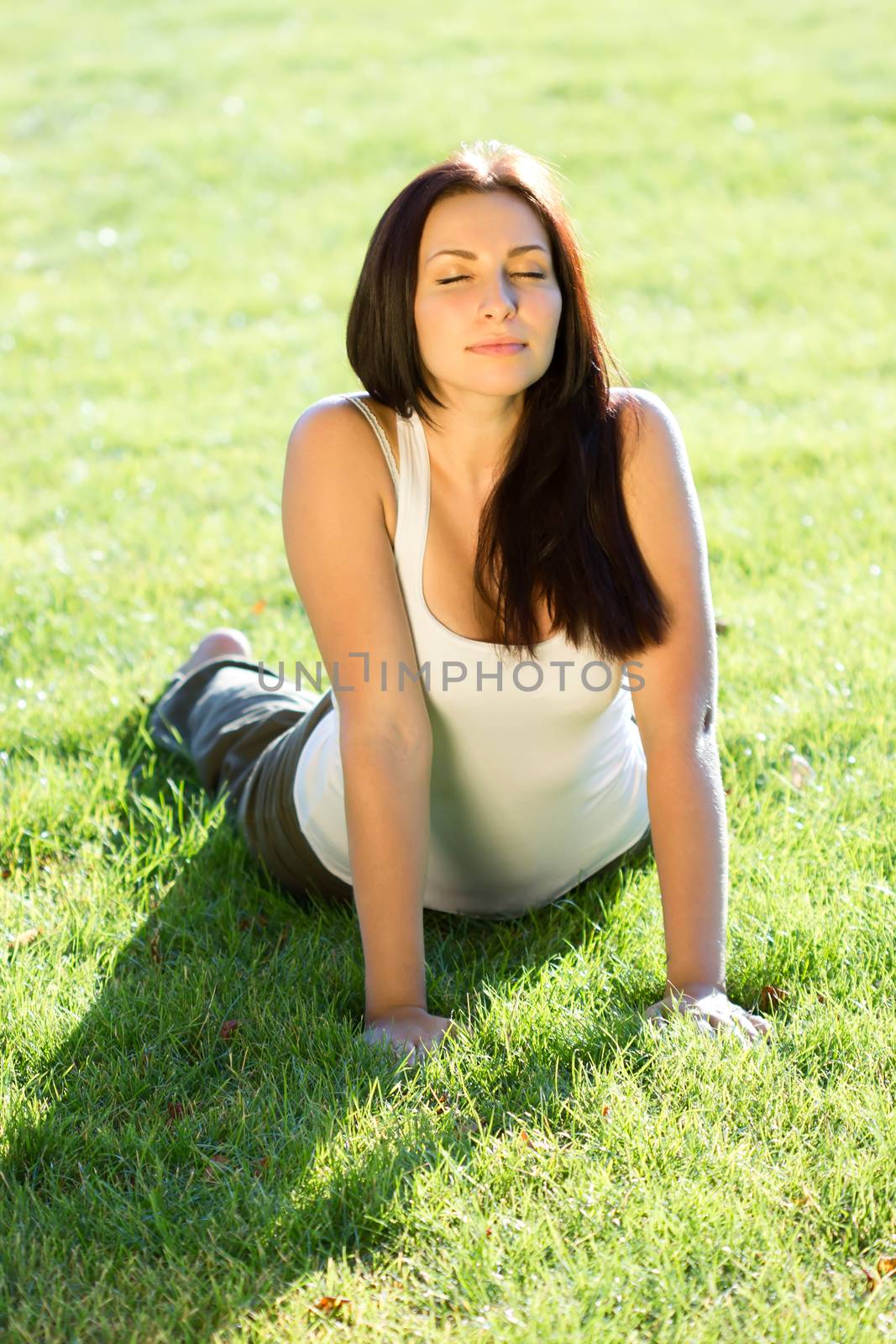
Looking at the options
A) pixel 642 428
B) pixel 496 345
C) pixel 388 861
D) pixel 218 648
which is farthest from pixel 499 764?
pixel 218 648

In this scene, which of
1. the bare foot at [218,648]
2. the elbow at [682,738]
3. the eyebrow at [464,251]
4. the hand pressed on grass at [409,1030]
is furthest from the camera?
the bare foot at [218,648]

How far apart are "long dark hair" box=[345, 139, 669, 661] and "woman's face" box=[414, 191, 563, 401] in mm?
35

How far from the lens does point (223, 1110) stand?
95.5 inches

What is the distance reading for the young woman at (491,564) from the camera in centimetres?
263

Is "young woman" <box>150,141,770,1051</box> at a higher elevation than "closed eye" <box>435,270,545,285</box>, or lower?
lower

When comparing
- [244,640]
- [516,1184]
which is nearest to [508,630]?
[516,1184]

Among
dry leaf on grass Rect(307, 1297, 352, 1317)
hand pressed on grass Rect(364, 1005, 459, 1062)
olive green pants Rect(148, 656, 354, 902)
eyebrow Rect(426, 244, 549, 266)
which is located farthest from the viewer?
olive green pants Rect(148, 656, 354, 902)

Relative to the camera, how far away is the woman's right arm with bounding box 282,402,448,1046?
2.65m

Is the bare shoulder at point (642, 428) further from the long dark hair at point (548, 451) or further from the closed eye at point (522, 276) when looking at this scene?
the closed eye at point (522, 276)

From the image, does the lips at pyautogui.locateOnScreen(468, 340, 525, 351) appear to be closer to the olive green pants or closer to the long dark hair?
the long dark hair

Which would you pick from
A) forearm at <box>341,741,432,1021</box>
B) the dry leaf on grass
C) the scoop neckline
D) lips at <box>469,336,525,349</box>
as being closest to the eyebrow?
lips at <box>469,336,525,349</box>

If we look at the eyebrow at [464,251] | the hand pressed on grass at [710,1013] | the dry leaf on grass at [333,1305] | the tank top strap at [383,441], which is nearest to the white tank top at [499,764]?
the tank top strap at [383,441]

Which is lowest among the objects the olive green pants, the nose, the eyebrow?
the olive green pants

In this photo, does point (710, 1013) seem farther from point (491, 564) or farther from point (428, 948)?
point (491, 564)
